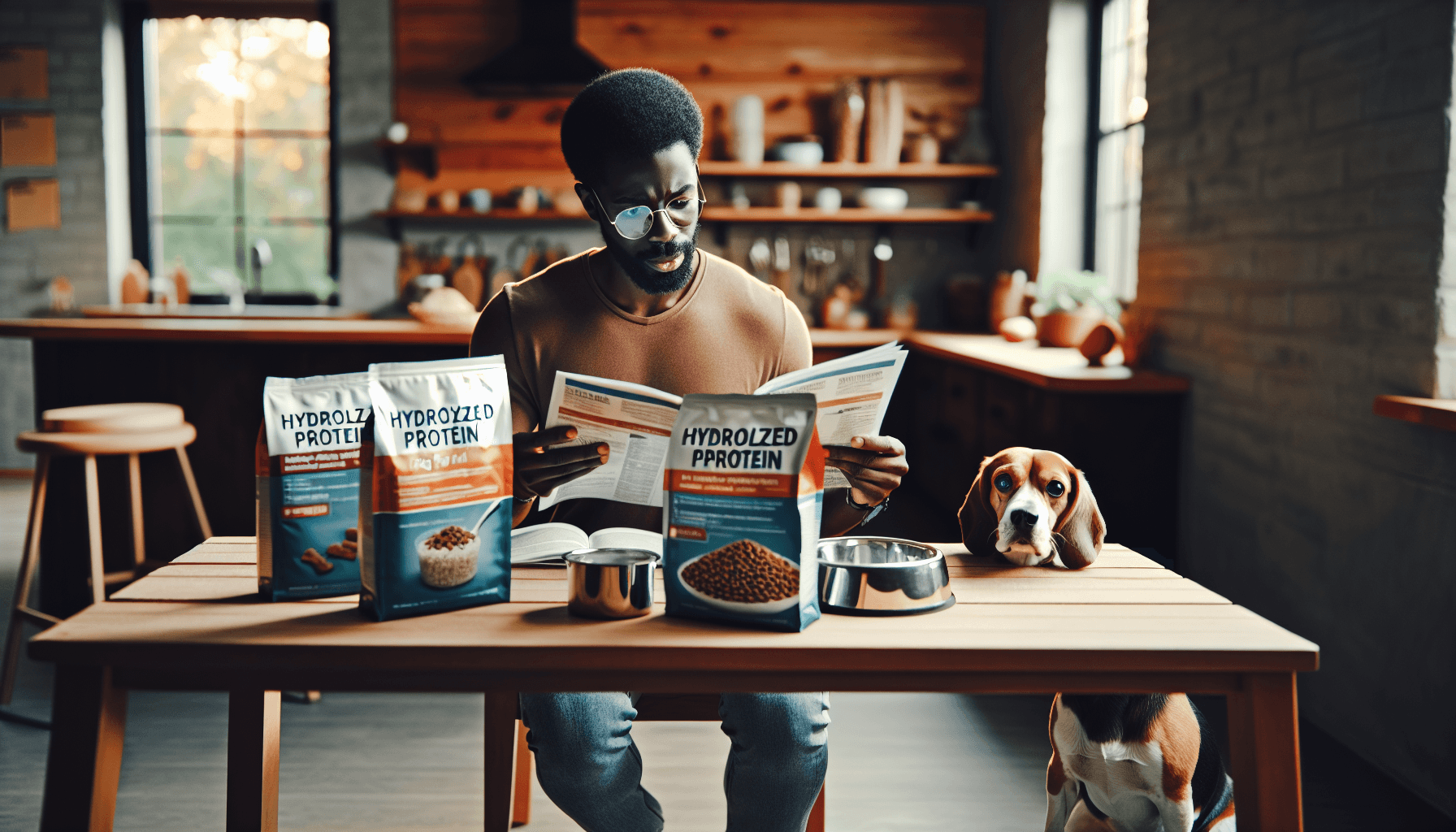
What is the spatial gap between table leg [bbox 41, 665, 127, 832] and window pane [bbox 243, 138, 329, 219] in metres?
5.15

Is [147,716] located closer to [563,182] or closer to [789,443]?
[789,443]

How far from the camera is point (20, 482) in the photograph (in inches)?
216

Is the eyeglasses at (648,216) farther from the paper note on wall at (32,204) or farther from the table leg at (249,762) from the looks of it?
the paper note on wall at (32,204)

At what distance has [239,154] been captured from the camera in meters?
5.65

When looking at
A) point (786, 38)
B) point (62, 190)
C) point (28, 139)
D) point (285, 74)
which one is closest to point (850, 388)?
point (786, 38)

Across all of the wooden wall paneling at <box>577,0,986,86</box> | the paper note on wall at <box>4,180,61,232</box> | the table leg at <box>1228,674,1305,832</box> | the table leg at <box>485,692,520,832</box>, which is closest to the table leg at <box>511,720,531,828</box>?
the table leg at <box>485,692,520,832</box>

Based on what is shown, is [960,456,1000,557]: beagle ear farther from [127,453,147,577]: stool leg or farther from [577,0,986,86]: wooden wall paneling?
[577,0,986,86]: wooden wall paneling

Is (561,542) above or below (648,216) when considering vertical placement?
below

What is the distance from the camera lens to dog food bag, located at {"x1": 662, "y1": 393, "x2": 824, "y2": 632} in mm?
966

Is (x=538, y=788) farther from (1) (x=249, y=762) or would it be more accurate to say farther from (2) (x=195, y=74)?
(2) (x=195, y=74)

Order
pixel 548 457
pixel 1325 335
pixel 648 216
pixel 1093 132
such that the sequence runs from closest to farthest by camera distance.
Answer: pixel 548 457
pixel 648 216
pixel 1325 335
pixel 1093 132

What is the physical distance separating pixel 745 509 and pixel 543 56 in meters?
4.58

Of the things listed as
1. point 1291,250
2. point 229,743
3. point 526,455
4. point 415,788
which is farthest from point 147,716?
point 1291,250

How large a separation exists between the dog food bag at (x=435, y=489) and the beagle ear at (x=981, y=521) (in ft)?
1.86
